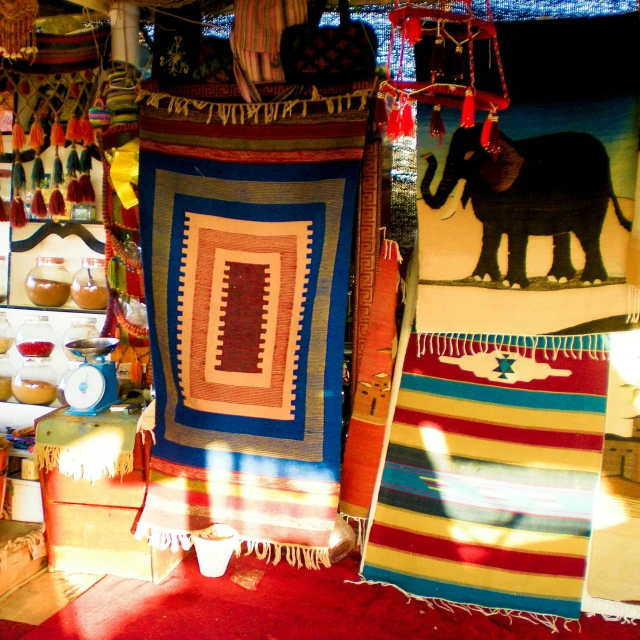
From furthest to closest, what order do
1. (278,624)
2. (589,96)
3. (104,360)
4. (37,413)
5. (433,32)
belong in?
1. (37,413)
2. (104,360)
3. (278,624)
4. (589,96)
5. (433,32)

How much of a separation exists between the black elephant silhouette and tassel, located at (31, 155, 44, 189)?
2137 millimetres

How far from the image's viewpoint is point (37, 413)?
332cm

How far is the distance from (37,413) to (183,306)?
4.56 ft

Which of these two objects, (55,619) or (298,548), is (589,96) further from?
(55,619)

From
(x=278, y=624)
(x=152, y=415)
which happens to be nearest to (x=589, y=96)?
(x=152, y=415)

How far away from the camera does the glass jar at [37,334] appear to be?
320 centimetres

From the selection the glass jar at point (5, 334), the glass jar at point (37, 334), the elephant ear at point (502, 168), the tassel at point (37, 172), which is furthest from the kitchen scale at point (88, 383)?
the elephant ear at point (502, 168)

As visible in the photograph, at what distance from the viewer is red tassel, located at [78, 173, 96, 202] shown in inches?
122

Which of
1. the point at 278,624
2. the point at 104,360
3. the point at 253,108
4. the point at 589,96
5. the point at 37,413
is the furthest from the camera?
the point at 37,413

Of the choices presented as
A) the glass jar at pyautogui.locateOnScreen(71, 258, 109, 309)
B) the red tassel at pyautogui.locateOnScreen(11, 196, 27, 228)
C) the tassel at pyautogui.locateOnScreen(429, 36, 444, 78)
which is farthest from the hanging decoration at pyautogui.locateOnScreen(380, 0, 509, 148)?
the red tassel at pyautogui.locateOnScreen(11, 196, 27, 228)

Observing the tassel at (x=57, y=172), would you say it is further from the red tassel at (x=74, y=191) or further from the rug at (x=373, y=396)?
the rug at (x=373, y=396)

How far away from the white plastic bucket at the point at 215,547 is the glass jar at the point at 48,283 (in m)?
1.57

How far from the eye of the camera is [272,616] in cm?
239

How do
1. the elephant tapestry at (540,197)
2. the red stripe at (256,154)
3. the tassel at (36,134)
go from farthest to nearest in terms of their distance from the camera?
the tassel at (36,134)
the red stripe at (256,154)
the elephant tapestry at (540,197)
